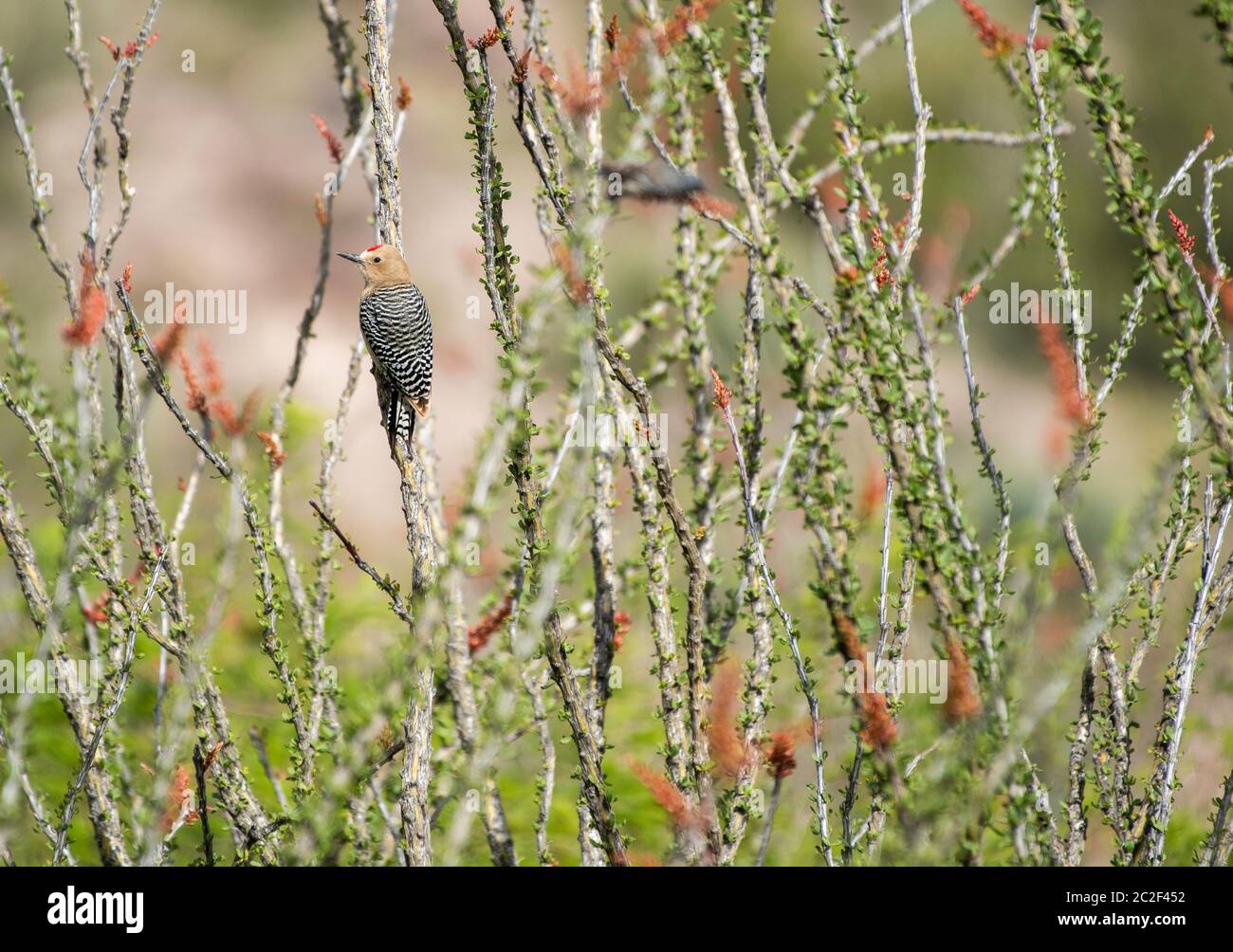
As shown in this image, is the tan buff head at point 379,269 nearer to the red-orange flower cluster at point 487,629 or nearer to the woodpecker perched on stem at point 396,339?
the woodpecker perched on stem at point 396,339

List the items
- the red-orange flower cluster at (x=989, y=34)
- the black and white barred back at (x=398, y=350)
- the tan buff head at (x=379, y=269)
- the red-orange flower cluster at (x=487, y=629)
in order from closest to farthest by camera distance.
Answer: the red-orange flower cluster at (x=989, y=34)
the red-orange flower cluster at (x=487, y=629)
the black and white barred back at (x=398, y=350)
the tan buff head at (x=379, y=269)

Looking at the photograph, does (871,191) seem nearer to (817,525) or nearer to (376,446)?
(817,525)

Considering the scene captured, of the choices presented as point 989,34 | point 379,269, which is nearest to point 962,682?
point 989,34

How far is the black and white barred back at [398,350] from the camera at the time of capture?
12.2 ft

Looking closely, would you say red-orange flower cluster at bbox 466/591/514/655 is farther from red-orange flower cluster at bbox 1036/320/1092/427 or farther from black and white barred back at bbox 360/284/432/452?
red-orange flower cluster at bbox 1036/320/1092/427

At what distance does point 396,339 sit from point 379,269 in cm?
51

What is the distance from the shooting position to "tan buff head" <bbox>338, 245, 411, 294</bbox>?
4172mm

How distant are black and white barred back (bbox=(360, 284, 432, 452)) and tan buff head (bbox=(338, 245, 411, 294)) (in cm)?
5

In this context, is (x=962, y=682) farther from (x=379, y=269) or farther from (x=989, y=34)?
(x=379, y=269)

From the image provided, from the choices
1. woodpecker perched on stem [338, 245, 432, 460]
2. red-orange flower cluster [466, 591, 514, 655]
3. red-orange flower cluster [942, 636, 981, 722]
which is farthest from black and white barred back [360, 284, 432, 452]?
red-orange flower cluster [942, 636, 981, 722]

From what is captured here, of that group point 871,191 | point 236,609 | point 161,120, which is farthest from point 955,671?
point 161,120

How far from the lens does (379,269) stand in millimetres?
4504

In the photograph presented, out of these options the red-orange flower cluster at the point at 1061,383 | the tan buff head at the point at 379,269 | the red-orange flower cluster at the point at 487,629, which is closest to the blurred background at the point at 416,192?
the tan buff head at the point at 379,269

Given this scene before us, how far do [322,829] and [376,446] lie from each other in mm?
10311
